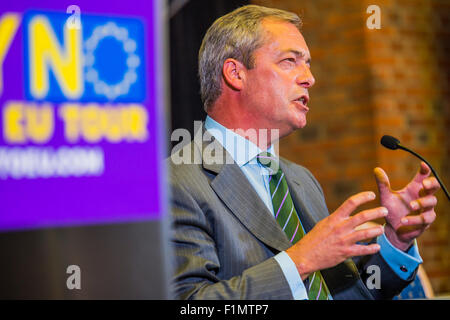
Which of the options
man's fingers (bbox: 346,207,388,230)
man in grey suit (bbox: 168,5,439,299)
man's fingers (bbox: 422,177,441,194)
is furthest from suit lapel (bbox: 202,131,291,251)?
man's fingers (bbox: 422,177,441,194)

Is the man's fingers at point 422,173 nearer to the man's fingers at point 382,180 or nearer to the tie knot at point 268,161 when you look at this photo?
the man's fingers at point 382,180

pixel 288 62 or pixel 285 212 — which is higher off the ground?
pixel 288 62

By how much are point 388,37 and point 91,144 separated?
197cm

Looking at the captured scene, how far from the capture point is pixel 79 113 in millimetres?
844

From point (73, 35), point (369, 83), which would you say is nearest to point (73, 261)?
point (73, 35)

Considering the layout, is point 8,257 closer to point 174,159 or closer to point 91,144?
point 91,144

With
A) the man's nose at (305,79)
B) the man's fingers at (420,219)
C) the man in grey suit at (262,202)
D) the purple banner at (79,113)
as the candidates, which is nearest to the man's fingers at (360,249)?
the man in grey suit at (262,202)

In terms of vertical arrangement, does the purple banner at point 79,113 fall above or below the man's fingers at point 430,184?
above

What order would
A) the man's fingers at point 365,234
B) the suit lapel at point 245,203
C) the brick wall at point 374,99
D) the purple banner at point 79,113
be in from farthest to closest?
1. the brick wall at point 374,99
2. the suit lapel at point 245,203
3. the man's fingers at point 365,234
4. the purple banner at point 79,113

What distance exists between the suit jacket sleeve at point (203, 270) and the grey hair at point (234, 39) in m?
0.40

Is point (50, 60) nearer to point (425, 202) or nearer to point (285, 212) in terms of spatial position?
point (285, 212)

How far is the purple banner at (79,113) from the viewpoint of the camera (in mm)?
808

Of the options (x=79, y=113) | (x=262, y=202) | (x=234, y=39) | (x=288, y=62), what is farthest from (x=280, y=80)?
(x=79, y=113)

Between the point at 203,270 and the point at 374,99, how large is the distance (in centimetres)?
160
